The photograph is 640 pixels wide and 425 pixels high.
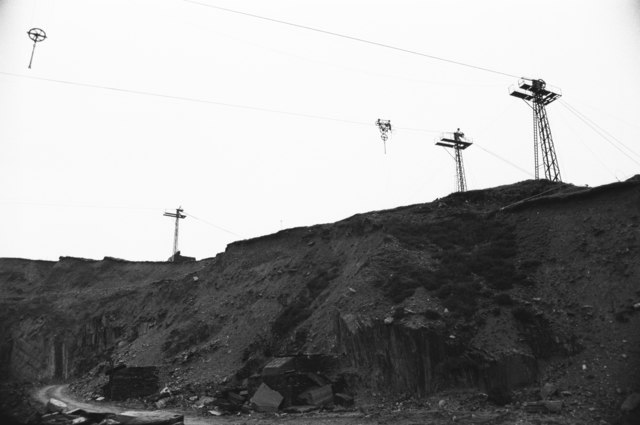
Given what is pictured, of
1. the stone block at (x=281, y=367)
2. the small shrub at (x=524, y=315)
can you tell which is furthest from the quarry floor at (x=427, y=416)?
the small shrub at (x=524, y=315)

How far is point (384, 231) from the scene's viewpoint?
27797 mm

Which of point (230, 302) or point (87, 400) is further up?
point (230, 302)

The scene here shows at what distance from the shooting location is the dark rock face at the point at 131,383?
79.6ft

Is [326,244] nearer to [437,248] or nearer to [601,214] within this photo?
[437,248]

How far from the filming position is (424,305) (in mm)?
20531

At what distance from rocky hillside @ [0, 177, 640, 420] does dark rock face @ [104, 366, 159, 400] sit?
3.06 ft

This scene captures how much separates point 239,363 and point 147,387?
201 inches

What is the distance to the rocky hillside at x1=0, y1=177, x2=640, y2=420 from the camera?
17312 millimetres

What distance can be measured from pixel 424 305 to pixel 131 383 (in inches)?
633

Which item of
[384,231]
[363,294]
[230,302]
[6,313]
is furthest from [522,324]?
[6,313]

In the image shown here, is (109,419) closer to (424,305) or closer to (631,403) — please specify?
(424,305)

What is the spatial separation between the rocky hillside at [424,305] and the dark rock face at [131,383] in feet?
3.06

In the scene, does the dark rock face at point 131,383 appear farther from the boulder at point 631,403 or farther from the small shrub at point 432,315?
the boulder at point 631,403

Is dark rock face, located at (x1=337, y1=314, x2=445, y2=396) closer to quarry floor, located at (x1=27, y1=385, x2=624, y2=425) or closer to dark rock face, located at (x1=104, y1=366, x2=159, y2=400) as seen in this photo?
quarry floor, located at (x1=27, y1=385, x2=624, y2=425)
